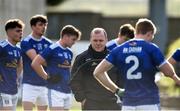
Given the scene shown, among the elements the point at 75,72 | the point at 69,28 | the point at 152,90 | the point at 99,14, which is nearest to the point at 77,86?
the point at 75,72

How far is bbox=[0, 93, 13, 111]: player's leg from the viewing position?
582 inches

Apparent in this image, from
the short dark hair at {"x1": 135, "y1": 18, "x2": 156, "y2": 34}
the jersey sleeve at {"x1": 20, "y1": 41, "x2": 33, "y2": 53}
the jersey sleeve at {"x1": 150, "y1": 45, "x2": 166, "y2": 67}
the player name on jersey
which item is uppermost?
the short dark hair at {"x1": 135, "y1": 18, "x2": 156, "y2": 34}

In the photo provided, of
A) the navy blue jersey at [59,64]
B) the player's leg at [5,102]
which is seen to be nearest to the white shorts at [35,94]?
the navy blue jersey at [59,64]

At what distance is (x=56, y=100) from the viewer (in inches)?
613

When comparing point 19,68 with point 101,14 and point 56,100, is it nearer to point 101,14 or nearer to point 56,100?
point 56,100

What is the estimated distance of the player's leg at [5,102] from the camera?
14.8 m

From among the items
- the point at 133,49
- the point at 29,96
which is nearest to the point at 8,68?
the point at 29,96

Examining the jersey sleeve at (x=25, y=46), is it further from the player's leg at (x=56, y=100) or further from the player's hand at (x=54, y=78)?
the player's leg at (x=56, y=100)

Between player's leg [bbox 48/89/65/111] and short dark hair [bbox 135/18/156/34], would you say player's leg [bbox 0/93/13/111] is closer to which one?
player's leg [bbox 48/89/65/111]

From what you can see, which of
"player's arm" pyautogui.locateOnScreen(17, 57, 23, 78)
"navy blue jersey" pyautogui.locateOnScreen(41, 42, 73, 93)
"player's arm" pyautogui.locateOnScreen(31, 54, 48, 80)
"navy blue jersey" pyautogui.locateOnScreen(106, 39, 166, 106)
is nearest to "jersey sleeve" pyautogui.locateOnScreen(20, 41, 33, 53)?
"player's arm" pyautogui.locateOnScreen(17, 57, 23, 78)

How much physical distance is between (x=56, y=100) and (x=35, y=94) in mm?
807

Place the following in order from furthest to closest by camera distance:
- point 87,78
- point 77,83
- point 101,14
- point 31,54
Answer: point 101,14 < point 31,54 < point 87,78 < point 77,83

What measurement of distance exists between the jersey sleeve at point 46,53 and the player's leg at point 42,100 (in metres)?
1.04

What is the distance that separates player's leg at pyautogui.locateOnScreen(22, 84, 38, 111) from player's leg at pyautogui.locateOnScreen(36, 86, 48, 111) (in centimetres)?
11
